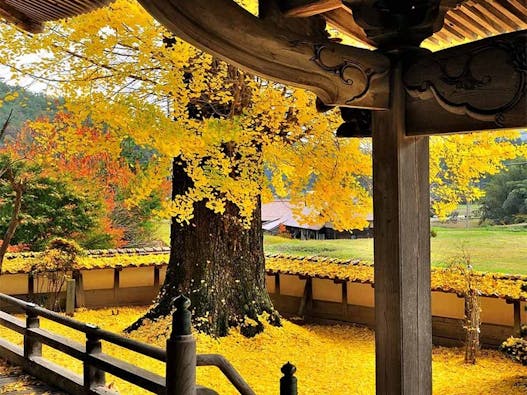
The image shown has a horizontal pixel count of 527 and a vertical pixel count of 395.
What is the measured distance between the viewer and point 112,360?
138 inches

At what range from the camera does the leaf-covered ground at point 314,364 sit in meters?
4.97

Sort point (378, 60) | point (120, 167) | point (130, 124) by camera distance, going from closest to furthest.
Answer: point (378, 60)
point (130, 124)
point (120, 167)

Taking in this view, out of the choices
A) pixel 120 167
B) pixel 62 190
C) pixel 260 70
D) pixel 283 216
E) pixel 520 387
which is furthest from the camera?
pixel 283 216

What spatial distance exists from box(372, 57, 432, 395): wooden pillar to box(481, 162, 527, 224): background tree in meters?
7.19

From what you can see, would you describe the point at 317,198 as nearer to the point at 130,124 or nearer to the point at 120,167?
the point at 130,124

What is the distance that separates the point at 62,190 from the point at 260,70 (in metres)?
8.47

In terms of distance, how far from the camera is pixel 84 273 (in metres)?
8.22

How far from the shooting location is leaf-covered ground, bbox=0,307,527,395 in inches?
196

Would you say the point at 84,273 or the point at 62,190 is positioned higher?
the point at 62,190

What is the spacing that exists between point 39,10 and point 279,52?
98cm

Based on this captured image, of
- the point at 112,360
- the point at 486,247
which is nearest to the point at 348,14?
the point at 112,360

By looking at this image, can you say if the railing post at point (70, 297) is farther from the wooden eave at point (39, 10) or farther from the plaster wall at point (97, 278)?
the wooden eave at point (39, 10)

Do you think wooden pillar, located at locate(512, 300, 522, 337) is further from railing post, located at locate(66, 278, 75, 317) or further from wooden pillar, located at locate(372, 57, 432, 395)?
railing post, located at locate(66, 278, 75, 317)

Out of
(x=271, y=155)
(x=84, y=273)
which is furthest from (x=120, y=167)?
(x=271, y=155)
